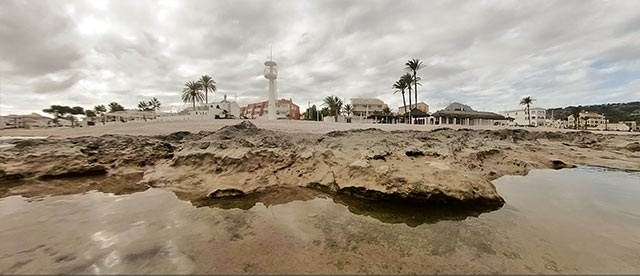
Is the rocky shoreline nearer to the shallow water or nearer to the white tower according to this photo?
the shallow water

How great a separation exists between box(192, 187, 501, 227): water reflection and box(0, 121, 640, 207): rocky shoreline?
12 cm

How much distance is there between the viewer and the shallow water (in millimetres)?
3475

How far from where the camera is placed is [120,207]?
228 inches

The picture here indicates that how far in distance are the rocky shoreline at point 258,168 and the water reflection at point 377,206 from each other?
0.38 ft

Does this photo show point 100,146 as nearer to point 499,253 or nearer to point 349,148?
point 349,148

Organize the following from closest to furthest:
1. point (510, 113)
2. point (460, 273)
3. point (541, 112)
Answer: point (460, 273) → point (541, 112) → point (510, 113)

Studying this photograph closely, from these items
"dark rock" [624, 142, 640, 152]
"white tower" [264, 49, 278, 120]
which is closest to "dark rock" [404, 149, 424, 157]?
"dark rock" [624, 142, 640, 152]

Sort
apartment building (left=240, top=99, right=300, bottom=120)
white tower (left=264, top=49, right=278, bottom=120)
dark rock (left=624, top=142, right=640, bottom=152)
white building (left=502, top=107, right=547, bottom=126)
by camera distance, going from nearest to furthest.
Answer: dark rock (left=624, top=142, right=640, bottom=152), white tower (left=264, top=49, right=278, bottom=120), apartment building (left=240, top=99, right=300, bottom=120), white building (left=502, top=107, right=547, bottom=126)

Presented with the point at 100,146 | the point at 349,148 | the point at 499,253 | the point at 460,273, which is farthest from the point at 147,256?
the point at 100,146

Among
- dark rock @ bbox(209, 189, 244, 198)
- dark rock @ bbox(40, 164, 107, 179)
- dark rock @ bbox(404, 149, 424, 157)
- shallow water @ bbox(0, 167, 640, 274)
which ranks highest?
dark rock @ bbox(404, 149, 424, 157)

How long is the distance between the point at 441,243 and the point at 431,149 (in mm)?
4953

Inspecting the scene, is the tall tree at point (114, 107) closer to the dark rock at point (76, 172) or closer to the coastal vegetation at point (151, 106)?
the coastal vegetation at point (151, 106)

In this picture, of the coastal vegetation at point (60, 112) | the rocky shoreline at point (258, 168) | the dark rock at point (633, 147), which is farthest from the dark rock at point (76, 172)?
the coastal vegetation at point (60, 112)

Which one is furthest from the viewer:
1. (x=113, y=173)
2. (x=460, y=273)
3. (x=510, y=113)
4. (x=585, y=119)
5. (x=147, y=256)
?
(x=510, y=113)
